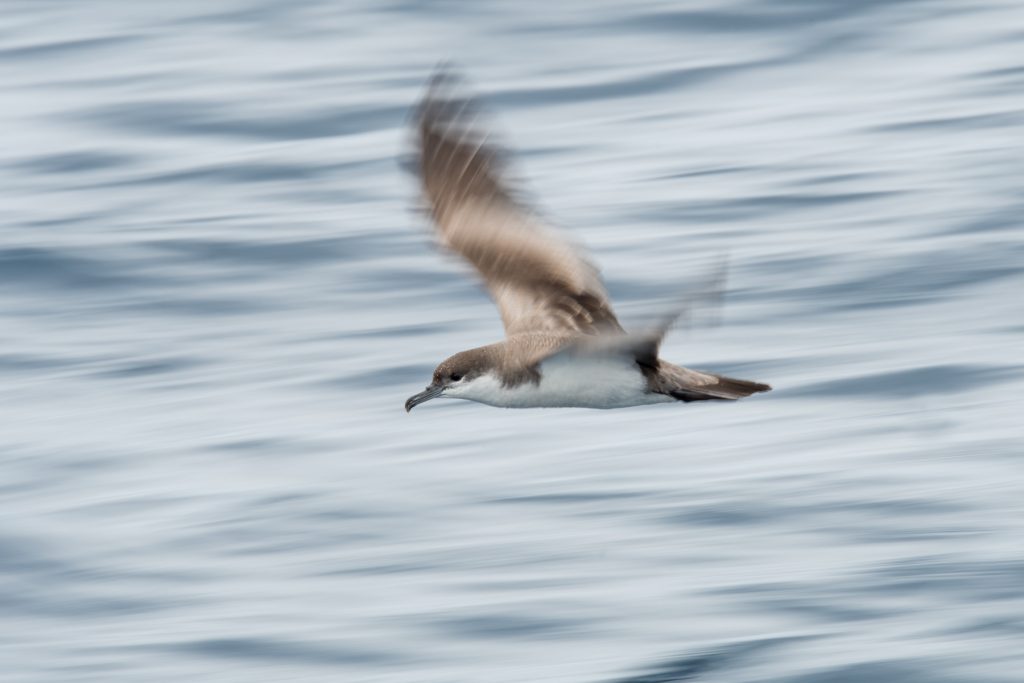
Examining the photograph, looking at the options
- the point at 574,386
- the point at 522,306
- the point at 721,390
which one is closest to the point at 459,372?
the point at 574,386

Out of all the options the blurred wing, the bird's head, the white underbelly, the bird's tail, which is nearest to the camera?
the white underbelly

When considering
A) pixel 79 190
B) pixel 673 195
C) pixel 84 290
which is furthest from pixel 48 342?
pixel 673 195

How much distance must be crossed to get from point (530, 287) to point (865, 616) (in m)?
2.05

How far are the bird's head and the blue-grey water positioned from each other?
837mm

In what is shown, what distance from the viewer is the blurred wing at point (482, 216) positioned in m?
8.84

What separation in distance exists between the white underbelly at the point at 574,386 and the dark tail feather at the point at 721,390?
18cm

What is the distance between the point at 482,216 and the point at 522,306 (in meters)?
0.56

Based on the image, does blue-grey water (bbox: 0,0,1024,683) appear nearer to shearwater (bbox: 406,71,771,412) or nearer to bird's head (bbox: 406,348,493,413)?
shearwater (bbox: 406,71,771,412)

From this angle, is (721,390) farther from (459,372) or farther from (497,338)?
(497,338)

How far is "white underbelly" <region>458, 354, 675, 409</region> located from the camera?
771 centimetres

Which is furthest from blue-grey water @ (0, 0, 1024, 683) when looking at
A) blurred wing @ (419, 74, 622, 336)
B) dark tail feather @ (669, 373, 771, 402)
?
dark tail feather @ (669, 373, 771, 402)

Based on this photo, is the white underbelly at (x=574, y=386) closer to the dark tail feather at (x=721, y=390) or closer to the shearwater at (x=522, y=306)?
the shearwater at (x=522, y=306)

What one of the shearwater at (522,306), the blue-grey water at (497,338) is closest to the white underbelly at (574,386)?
the shearwater at (522,306)

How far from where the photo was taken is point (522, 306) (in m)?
8.72
